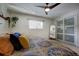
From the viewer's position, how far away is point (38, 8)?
176 centimetres

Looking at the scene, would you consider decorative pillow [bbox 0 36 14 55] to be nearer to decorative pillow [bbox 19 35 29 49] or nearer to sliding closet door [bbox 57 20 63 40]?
decorative pillow [bbox 19 35 29 49]

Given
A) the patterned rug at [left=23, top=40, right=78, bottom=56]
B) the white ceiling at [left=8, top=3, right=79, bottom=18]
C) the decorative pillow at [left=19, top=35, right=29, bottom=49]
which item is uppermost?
the white ceiling at [left=8, top=3, right=79, bottom=18]

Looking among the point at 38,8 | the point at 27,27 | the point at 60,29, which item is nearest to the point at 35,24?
the point at 27,27

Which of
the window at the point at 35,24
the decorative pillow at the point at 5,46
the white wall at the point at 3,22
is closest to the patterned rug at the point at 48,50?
the decorative pillow at the point at 5,46

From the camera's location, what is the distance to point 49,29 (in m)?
1.79

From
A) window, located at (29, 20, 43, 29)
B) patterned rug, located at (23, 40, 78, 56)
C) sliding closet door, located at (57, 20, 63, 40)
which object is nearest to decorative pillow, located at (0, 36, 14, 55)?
patterned rug, located at (23, 40, 78, 56)

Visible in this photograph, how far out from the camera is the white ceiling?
1.73 meters

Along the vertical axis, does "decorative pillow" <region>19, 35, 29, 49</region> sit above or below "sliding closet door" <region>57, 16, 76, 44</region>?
below

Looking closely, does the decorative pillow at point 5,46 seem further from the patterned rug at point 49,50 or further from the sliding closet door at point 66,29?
the sliding closet door at point 66,29

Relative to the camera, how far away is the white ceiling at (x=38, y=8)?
1.73 metres

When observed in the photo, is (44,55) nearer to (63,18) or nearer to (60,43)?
(60,43)

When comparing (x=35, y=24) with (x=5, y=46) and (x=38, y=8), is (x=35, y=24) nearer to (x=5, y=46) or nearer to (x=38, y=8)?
(x=38, y=8)

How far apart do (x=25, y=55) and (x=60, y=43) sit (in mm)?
593

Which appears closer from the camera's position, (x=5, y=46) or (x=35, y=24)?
(x=5, y=46)
